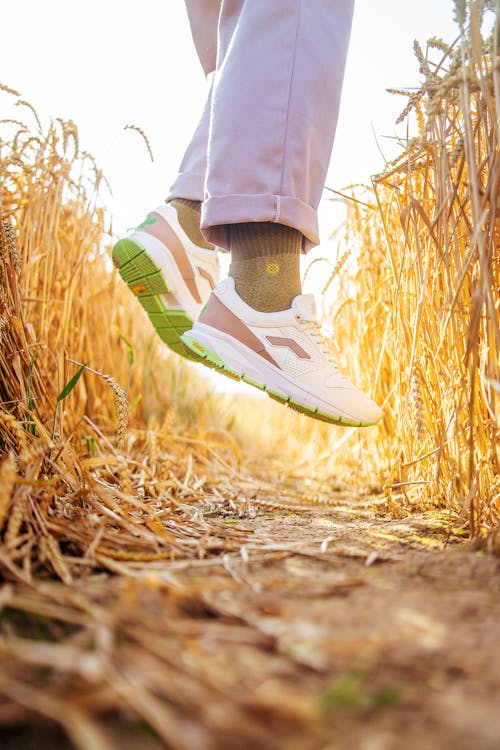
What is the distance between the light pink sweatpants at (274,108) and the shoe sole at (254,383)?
0.22 metres

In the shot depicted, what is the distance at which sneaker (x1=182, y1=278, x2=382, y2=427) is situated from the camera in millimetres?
1011

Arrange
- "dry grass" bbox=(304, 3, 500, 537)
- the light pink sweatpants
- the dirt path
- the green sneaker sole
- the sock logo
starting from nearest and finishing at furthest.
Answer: the dirt path < "dry grass" bbox=(304, 3, 500, 537) < the light pink sweatpants < the sock logo < the green sneaker sole

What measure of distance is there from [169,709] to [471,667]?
179 mm

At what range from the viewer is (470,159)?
61cm

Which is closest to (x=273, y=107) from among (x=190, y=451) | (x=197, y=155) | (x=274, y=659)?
(x=197, y=155)

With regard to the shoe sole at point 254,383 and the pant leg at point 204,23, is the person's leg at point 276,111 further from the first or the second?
the pant leg at point 204,23

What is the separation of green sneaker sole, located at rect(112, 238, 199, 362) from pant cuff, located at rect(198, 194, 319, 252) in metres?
0.26

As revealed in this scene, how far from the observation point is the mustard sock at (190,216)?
1255 mm

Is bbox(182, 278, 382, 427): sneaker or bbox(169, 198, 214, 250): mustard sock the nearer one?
bbox(182, 278, 382, 427): sneaker

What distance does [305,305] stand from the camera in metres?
1.07

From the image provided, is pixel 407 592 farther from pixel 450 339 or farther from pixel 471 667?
pixel 450 339

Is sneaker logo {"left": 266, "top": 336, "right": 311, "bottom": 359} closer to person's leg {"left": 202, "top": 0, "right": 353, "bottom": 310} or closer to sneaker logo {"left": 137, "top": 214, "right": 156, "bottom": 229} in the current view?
person's leg {"left": 202, "top": 0, "right": 353, "bottom": 310}

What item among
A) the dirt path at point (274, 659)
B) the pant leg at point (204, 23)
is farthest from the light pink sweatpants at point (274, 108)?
the dirt path at point (274, 659)

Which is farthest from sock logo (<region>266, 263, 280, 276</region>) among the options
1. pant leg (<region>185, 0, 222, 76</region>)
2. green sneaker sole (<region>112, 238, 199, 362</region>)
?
pant leg (<region>185, 0, 222, 76</region>)
